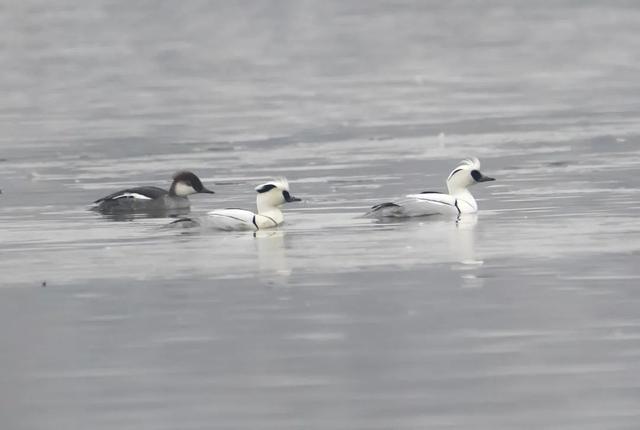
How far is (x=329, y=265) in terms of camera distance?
55.4 ft

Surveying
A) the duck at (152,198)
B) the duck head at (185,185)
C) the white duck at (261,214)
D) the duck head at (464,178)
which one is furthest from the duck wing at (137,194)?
the duck head at (464,178)

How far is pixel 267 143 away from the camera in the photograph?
32031mm

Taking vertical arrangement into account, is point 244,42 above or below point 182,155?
above

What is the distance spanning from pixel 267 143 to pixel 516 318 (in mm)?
18605

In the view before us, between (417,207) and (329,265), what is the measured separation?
3.98 metres

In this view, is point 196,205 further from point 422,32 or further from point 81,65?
point 422,32

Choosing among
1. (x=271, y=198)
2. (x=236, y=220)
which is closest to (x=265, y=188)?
(x=271, y=198)

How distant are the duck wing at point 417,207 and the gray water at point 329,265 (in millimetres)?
211

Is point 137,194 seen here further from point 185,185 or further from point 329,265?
point 329,265

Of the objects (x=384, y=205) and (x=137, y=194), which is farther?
(x=137, y=194)

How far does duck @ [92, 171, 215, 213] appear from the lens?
2264 cm

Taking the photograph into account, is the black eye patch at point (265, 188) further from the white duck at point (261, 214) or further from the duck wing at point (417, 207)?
the duck wing at point (417, 207)

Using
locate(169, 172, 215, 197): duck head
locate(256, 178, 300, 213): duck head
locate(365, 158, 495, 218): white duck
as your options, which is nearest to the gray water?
locate(365, 158, 495, 218): white duck

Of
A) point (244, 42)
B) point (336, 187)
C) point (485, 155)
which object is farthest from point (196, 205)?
point (244, 42)
